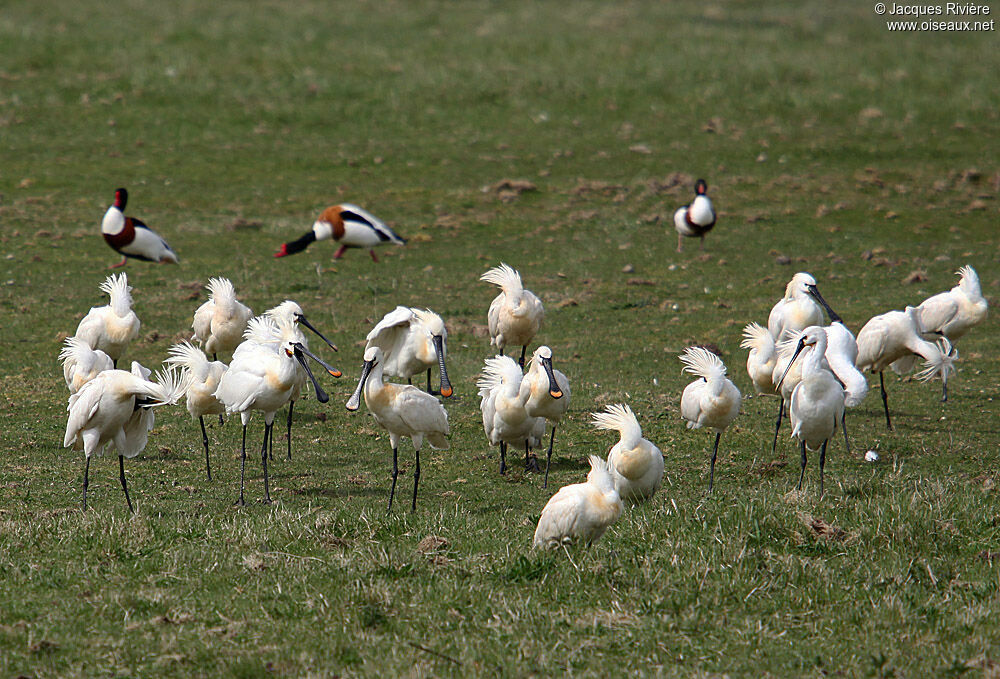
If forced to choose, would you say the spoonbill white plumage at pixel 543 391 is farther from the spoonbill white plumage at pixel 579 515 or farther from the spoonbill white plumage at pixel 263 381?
the spoonbill white plumage at pixel 579 515

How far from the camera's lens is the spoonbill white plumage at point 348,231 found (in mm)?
19219

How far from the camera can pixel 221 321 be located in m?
12.9

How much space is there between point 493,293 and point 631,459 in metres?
9.72

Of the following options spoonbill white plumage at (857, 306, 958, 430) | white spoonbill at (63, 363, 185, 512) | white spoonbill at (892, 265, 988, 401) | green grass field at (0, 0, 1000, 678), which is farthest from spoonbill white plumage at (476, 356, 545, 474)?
white spoonbill at (892, 265, 988, 401)

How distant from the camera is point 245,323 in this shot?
13.0 metres

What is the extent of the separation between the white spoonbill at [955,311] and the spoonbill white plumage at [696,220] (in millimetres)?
6727

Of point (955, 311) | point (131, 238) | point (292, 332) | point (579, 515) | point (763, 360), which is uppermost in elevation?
point (292, 332)

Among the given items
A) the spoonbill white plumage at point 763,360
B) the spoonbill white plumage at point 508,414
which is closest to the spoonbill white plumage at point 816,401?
the spoonbill white plumage at point 763,360

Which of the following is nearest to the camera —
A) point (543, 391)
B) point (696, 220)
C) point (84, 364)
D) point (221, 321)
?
point (543, 391)

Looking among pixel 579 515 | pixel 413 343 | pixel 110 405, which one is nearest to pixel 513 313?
pixel 413 343

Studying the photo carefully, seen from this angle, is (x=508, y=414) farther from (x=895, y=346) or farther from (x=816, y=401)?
(x=895, y=346)

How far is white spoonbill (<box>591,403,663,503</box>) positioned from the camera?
8.54 m

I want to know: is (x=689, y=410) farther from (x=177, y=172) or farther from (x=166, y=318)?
(x=177, y=172)

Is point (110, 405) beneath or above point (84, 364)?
above
